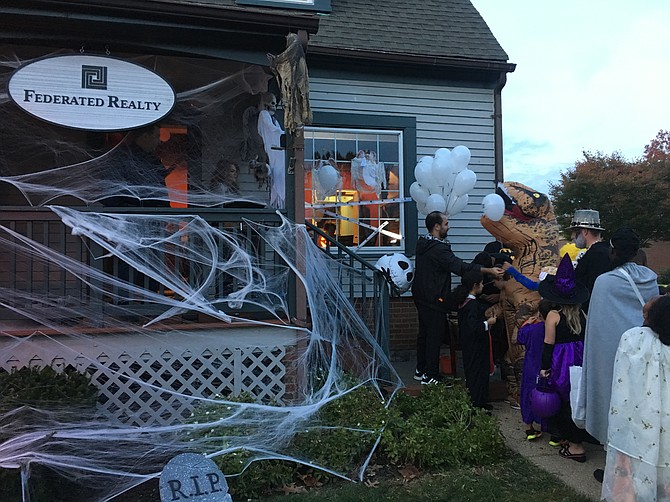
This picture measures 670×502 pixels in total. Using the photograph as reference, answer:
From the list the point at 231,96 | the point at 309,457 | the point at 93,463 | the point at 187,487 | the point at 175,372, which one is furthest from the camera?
the point at 231,96

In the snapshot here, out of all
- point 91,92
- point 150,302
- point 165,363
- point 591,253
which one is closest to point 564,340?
point 591,253

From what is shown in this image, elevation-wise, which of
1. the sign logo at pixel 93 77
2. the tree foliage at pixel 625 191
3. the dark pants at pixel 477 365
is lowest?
the dark pants at pixel 477 365

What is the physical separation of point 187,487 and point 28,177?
326 cm

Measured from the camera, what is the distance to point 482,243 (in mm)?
8914

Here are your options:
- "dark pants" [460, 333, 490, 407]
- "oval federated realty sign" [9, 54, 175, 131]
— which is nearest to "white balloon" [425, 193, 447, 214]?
"dark pants" [460, 333, 490, 407]

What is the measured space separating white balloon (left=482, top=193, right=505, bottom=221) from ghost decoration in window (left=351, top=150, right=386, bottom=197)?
8.69ft

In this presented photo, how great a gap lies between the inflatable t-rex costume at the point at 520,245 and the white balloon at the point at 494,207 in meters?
0.11

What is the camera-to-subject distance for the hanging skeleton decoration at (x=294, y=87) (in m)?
5.17

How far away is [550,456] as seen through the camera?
486 cm

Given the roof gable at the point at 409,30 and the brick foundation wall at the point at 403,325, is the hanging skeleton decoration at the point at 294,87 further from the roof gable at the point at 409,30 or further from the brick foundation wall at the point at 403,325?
the brick foundation wall at the point at 403,325

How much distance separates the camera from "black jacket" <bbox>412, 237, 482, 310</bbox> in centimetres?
613

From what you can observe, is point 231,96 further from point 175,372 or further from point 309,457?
point 309,457

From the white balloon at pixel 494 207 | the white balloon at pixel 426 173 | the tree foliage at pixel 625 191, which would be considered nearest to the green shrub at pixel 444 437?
the white balloon at pixel 494 207

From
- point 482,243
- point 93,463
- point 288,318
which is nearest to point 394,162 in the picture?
point 482,243
